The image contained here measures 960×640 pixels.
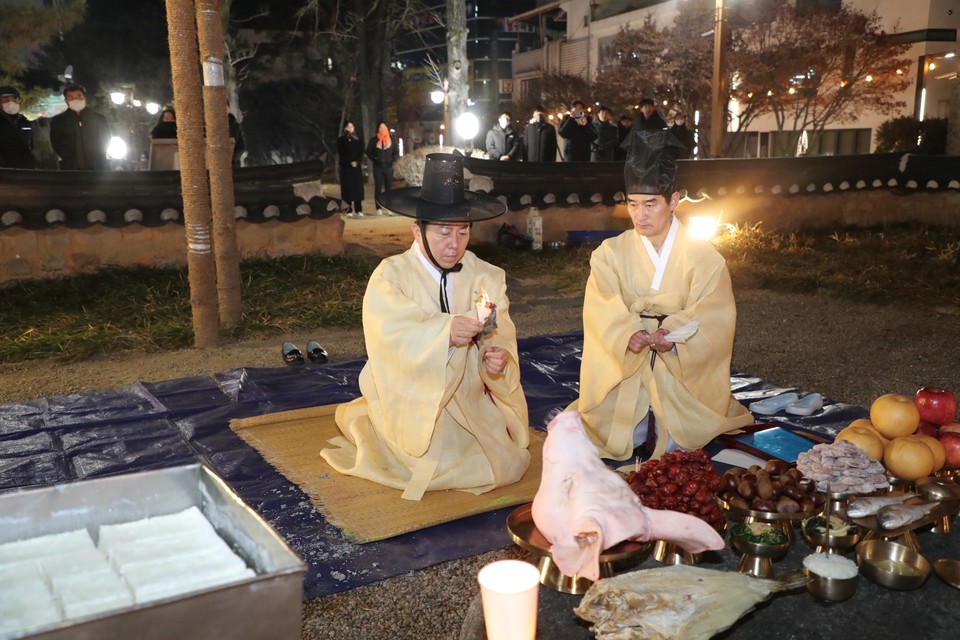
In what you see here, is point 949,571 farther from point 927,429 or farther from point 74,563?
point 74,563

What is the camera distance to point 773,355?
714 cm

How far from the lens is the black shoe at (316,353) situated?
269 inches

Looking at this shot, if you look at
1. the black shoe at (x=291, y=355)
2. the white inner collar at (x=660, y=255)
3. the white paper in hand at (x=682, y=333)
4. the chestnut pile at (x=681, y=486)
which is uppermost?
the white inner collar at (x=660, y=255)

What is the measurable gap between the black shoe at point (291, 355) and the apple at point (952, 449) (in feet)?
15.6

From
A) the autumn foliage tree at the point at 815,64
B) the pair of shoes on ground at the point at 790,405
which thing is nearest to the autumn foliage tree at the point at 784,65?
the autumn foliage tree at the point at 815,64

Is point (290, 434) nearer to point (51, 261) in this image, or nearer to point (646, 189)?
point (646, 189)

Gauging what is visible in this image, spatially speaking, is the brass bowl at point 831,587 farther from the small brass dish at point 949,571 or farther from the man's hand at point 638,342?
the man's hand at point 638,342

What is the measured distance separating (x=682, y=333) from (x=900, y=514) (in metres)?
1.76

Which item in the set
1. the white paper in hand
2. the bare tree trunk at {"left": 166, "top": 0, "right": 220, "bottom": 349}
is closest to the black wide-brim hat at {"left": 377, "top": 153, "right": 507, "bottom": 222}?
the white paper in hand

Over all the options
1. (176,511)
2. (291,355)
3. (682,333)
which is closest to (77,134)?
(291,355)

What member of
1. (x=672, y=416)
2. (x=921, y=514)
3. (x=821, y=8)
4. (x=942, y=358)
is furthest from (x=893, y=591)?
(x=821, y=8)

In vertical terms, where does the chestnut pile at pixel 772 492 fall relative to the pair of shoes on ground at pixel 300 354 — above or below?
above

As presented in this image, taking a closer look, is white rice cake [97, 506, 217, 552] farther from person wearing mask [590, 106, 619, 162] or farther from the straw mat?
person wearing mask [590, 106, 619, 162]

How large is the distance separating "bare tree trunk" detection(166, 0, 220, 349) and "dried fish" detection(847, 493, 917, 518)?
570 centimetres
